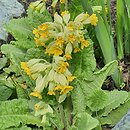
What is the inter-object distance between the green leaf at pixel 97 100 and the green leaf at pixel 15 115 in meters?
0.33

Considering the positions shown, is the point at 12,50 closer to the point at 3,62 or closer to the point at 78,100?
the point at 3,62

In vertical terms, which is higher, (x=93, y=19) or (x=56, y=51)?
(x=93, y=19)

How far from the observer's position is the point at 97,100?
300cm

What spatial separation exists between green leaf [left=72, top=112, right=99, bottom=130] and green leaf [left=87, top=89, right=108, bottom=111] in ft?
0.60

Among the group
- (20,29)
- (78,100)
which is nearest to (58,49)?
(78,100)

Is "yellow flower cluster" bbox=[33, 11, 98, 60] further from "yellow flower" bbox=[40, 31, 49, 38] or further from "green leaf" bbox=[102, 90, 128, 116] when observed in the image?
"green leaf" bbox=[102, 90, 128, 116]

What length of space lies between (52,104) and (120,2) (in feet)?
2.72

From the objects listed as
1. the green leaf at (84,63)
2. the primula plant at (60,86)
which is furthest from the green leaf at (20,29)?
the green leaf at (84,63)

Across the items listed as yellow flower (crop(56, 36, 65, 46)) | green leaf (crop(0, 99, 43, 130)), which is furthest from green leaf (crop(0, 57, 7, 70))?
yellow flower (crop(56, 36, 65, 46))

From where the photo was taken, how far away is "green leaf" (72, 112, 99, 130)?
2.79 metres

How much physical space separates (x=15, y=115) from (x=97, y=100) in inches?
19.7

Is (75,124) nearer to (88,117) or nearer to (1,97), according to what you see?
(88,117)

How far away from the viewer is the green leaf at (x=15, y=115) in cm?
293

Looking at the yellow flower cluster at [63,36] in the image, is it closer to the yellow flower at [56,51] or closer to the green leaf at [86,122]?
the yellow flower at [56,51]
